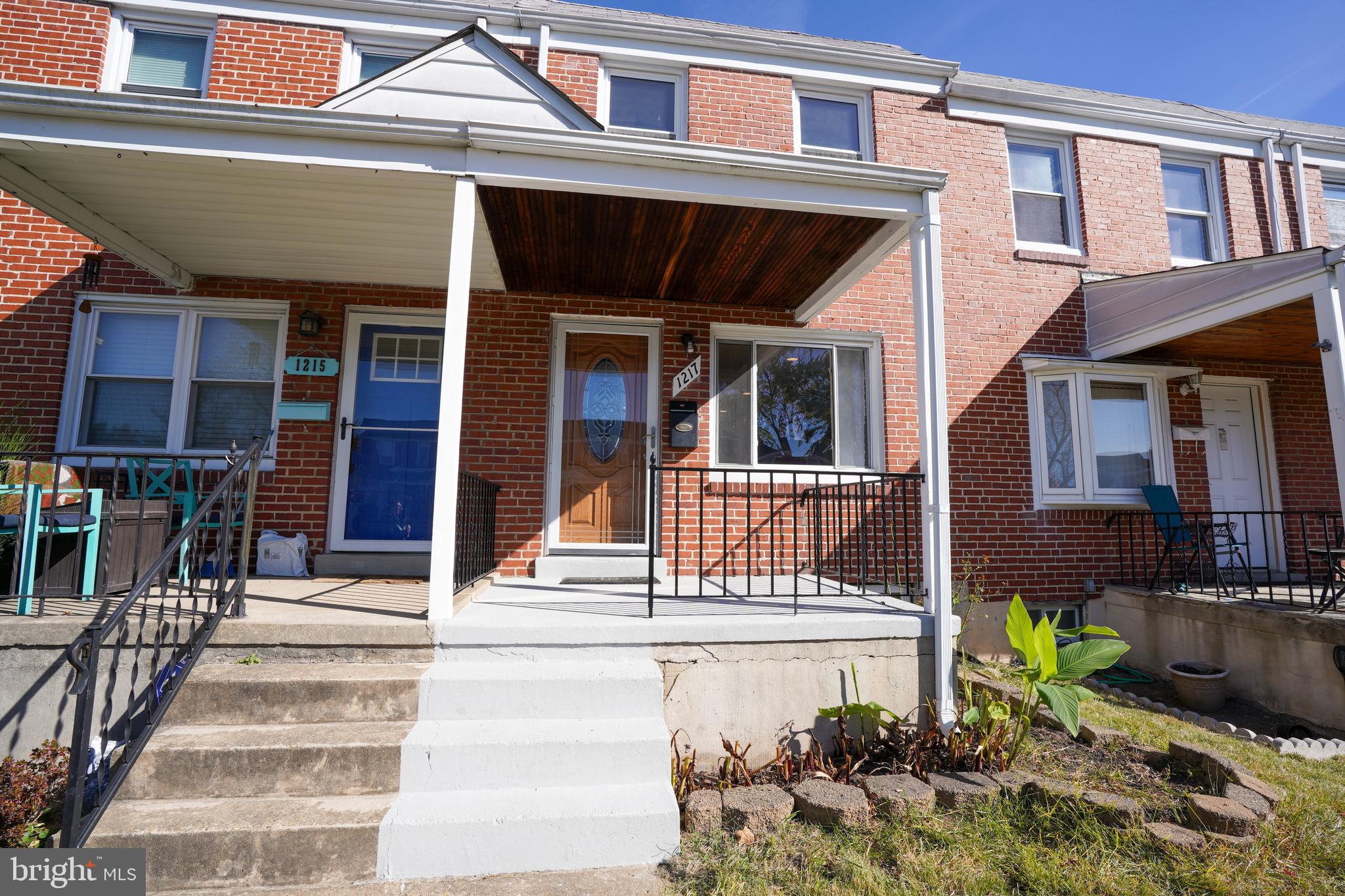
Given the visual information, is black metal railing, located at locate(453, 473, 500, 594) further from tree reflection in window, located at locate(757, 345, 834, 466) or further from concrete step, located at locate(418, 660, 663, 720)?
tree reflection in window, located at locate(757, 345, 834, 466)

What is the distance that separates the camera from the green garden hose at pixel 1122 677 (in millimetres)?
5496

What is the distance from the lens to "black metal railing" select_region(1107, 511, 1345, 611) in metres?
6.01

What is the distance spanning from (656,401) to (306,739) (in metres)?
3.82

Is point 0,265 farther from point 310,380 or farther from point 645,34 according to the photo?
point 645,34

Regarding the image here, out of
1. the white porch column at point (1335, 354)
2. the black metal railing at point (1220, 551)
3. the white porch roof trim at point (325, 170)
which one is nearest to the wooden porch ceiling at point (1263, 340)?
the white porch column at point (1335, 354)

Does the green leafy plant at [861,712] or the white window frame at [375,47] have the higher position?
the white window frame at [375,47]

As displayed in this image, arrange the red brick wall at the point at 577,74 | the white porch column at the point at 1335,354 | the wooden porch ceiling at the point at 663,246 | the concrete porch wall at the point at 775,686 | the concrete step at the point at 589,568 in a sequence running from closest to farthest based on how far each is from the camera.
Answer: the concrete porch wall at the point at 775,686, the wooden porch ceiling at the point at 663,246, the white porch column at the point at 1335,354, the concrete step at the point at 589,568, the red brick wall at the point at 577,74

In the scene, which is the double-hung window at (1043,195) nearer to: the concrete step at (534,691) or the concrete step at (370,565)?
the concrete step at (534,691)

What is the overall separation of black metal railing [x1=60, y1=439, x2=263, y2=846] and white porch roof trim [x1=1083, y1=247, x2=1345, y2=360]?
751 cm

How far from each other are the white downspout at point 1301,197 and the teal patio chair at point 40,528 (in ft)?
37.4

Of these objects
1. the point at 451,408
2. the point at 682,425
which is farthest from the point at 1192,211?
the point at 451,408

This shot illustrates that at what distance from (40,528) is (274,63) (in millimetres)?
4653

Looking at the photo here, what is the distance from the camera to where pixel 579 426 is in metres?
5.79

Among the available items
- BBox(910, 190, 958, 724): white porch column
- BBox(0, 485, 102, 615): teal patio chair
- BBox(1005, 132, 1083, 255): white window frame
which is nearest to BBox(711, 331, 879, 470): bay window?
BBox(910, 190, 958, 724): white porch column
